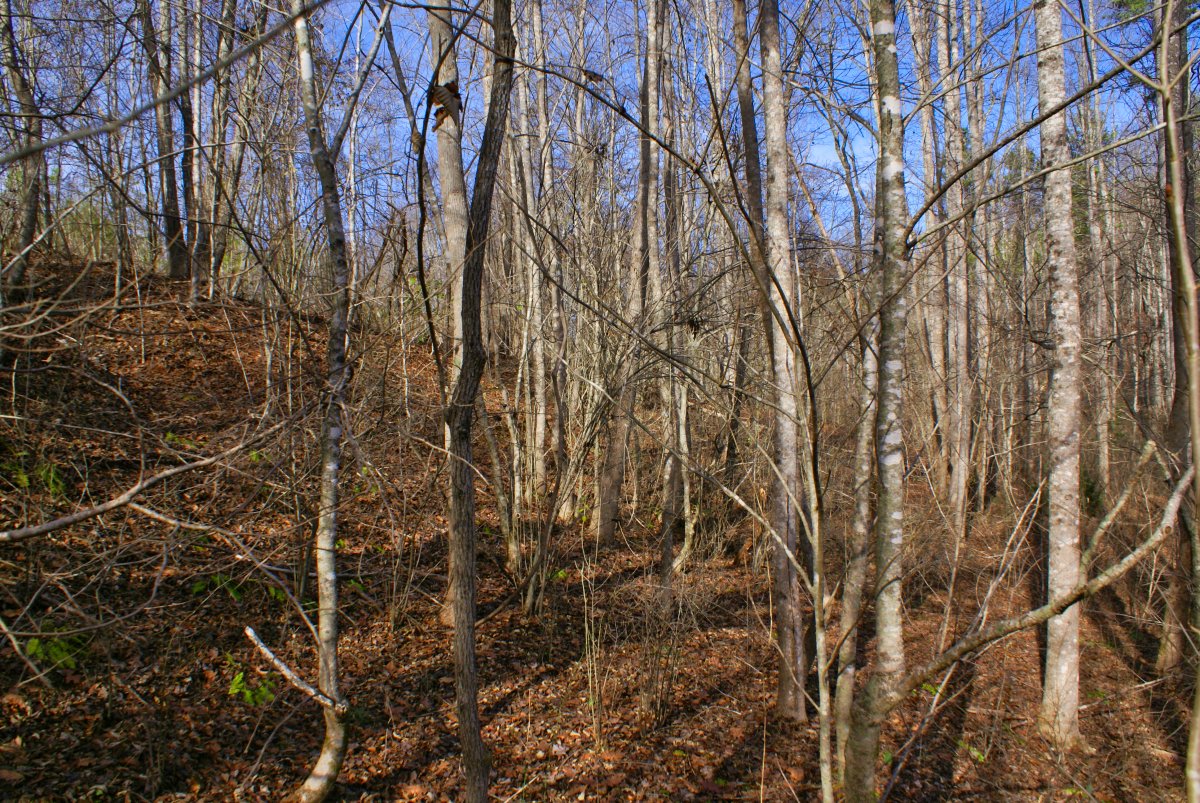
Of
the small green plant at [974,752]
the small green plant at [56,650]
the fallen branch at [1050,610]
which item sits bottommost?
the small green plant at [974,752]

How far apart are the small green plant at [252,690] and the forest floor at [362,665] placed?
0.02 metres

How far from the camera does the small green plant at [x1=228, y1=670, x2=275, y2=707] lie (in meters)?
4.21

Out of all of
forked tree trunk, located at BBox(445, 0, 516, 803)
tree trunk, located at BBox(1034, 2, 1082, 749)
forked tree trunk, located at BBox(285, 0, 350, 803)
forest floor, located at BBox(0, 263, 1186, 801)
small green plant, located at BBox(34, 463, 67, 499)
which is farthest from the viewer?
tree trunk, located at BBox(1034, 2, 1082, 749)

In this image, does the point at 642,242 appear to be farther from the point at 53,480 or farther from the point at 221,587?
the point at 53,480

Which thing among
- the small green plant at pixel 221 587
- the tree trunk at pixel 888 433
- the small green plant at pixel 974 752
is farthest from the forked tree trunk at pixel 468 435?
the small green plant at pixel 974 752

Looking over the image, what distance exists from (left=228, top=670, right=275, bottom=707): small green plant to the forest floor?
0.02 metres

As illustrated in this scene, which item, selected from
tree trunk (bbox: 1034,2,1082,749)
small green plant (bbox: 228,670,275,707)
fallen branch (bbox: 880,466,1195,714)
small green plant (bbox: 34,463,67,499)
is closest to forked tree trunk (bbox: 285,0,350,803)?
small green plant (bbox: 228,670,275,707)

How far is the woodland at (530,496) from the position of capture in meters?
2.34

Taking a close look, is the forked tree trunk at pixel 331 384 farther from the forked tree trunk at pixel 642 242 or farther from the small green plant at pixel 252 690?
the forked tree trunk at pixel 642 242

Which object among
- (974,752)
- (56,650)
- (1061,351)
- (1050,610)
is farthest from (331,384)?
(974,752)

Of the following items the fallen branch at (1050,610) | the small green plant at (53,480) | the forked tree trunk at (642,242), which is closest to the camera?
the fallen branch at (1050,610)

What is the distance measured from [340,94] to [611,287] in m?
3.29

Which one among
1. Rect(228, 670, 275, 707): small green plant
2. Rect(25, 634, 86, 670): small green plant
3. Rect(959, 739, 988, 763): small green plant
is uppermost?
Rect(25, 634, 86, 670): small green plant

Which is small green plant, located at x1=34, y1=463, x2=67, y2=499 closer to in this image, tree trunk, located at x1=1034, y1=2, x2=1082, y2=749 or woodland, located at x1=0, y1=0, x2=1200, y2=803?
woodland, located at x1=0, y1=0, x2=1200, y2=803
